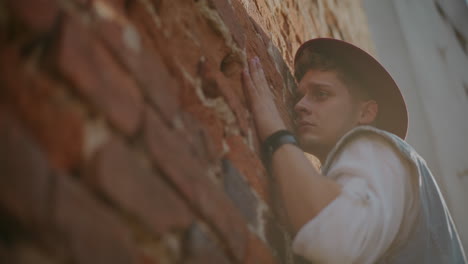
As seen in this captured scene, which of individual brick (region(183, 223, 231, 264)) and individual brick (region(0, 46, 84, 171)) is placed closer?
individual brick (region(0, 46, 84, 171))

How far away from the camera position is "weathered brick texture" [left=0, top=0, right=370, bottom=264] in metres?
0.63

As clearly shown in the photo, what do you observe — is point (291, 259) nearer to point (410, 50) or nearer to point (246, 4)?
point (246, 4)

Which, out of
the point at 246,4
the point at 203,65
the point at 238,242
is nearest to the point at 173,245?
the point at 238,242

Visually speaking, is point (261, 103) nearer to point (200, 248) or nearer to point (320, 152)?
point (320, 152)

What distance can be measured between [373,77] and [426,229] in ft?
2.11

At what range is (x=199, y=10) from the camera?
4.28 feet

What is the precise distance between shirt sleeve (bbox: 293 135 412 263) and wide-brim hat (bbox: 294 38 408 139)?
0.41 m

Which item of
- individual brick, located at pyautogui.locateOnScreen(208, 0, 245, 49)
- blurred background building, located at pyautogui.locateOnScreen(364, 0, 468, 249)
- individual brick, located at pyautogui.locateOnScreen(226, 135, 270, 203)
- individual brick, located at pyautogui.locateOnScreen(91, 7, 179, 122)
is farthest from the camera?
blurred background building, located at pyautogui.locateOnScreen(364, 0, 468, 249)

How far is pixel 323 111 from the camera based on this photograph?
178 centimetres

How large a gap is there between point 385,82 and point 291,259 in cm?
87

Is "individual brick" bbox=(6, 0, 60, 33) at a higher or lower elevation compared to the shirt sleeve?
higher

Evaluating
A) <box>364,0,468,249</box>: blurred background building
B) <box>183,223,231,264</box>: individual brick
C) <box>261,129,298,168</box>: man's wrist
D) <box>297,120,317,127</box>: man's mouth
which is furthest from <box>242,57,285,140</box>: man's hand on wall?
<box>364,0,468,249</box>: blurred background building

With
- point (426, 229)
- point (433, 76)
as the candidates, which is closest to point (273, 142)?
point (426, 229)

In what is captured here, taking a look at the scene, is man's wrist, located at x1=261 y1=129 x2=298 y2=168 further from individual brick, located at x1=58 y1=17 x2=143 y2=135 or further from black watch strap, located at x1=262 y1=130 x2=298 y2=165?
individual brick, located at x1=58 y1=17 x2=143 y2=135
